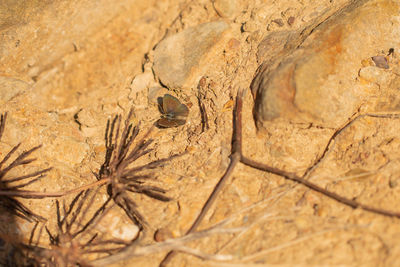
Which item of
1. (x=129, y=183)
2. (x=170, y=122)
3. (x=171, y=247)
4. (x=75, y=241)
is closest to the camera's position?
(x=171, y=247)

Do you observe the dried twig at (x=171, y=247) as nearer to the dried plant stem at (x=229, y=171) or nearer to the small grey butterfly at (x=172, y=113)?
the dried plant stem at (x=229, y=171)

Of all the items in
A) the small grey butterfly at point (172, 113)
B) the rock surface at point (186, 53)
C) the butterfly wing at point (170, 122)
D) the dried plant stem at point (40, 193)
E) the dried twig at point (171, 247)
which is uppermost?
the rock surface at point (186, 53)

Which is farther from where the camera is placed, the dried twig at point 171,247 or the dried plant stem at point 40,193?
the dried plant stem at point 40,193

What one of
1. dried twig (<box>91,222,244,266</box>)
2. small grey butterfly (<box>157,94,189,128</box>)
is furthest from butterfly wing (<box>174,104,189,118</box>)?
dried twig (<box>91,222,244,266</box>)

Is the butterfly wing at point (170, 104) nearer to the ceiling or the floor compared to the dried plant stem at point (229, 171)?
nearer to the ceiling

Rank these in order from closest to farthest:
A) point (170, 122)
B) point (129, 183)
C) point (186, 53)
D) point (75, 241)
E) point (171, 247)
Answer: point (171, 247) → point (75, 241) → point (129, 183) → point (170, 122) → point (186, 53)

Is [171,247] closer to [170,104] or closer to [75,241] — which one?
[75,241]

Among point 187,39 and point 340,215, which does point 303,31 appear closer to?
point 187,39

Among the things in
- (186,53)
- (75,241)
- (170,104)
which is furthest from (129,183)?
(186,53)

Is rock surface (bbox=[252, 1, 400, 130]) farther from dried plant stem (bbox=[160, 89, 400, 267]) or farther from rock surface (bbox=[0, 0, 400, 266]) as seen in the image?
dried plant stem (bbox=[160, 89, 400, 267])

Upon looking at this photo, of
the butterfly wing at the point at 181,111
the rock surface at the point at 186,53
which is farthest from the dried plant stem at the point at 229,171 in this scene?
the rock surface at the point at 186,53

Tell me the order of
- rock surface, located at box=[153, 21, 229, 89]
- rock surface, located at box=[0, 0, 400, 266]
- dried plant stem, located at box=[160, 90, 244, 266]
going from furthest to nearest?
1. rock surface, located at box=[153, 21, 229, 89]
2. dried plant stem, located at box=[160, 90, 244, 266]
3. rock surface, located at box=[0, 0, 400, 266]
